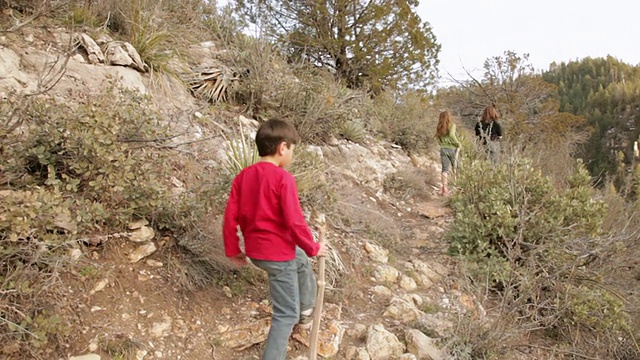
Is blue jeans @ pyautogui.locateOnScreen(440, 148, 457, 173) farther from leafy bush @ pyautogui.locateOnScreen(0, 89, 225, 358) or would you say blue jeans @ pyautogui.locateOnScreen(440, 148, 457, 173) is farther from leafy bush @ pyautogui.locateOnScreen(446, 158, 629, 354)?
leafy bush @ pyautogui.locateOnScreen(0, 89, 225, 358)

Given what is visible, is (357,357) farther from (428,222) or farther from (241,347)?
(428,222)

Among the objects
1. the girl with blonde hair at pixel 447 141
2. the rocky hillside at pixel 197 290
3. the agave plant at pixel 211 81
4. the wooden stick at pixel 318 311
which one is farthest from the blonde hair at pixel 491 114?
the wooden stick at pixel 318 311

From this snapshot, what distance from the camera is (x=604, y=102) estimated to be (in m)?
41.9

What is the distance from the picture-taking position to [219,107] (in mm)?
5973

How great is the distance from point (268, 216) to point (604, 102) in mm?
48314

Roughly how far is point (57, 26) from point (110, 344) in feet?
12.8

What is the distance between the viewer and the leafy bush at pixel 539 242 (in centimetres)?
405

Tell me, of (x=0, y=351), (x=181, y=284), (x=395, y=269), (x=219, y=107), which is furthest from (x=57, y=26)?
(x=395, y=269)

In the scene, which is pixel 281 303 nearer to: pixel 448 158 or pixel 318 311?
pixel 318 311

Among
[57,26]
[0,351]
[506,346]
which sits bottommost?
[506,346]

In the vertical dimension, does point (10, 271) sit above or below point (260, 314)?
above

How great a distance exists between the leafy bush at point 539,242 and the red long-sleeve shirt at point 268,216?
2.16 metres

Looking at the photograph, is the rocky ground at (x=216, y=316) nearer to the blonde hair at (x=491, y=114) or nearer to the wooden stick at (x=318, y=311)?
the wooden stick at (x=318, y=311)

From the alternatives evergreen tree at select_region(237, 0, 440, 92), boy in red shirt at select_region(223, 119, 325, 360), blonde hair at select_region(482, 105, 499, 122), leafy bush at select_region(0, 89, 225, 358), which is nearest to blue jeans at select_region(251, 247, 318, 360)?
boy in red shirt at select_region(223, 119, 325, 360)
